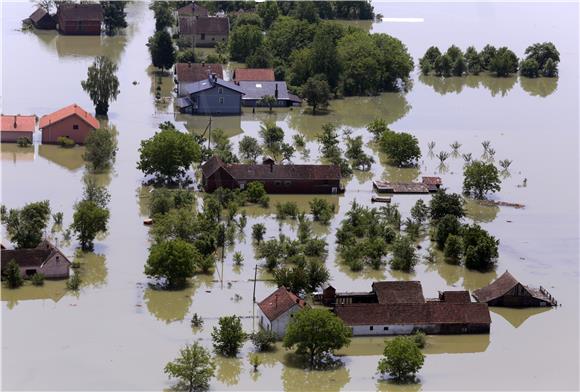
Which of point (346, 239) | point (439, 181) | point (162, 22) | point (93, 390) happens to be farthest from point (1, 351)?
point (162, 22)

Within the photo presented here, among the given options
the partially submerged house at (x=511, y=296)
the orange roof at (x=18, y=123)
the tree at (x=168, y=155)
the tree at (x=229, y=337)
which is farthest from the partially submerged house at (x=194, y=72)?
the tree at (x=229, y=337)

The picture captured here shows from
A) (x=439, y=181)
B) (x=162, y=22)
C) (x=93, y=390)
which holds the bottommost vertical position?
(x=93, y=390)

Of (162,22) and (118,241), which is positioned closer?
(118,241)

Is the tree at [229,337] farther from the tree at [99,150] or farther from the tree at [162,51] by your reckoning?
the tree at [162,51]

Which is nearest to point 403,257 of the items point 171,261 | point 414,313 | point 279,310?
point 414,313

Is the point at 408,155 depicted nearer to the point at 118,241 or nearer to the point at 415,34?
the point at 118,241

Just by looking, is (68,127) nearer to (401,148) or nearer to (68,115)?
(68,115)
